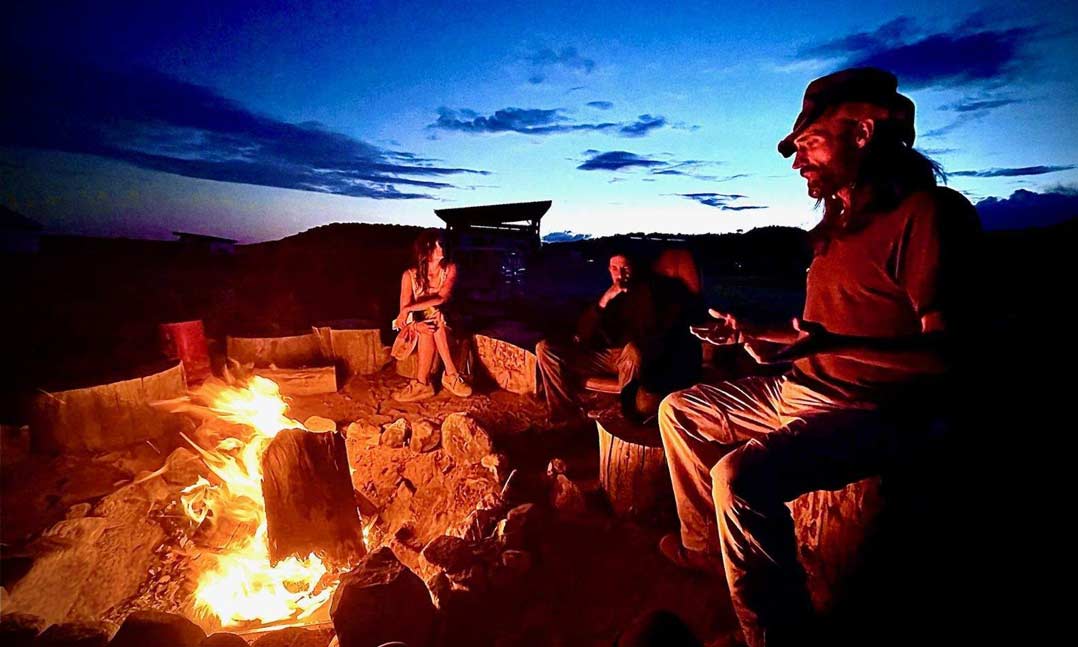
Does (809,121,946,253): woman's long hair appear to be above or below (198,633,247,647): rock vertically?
above

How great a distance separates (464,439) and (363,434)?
1299 mm

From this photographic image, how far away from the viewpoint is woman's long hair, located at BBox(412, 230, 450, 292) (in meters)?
6.43

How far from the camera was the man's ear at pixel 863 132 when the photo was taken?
7.50 feet

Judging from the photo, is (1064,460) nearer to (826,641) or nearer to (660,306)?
(826,641)

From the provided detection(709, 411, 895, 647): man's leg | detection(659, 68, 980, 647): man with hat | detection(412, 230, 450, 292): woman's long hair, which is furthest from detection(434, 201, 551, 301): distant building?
detection(709, 411, 895, 647): man's leg

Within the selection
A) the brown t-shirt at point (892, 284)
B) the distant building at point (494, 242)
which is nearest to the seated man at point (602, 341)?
the brown t-shirt at point (892, 284)

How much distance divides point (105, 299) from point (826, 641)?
46.6 feet

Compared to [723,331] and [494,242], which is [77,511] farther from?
[494,242]

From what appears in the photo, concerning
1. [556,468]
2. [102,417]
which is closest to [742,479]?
[556,468]

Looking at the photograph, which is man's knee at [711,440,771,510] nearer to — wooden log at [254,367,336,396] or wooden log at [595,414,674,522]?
wooden log at [595,414,674,522]

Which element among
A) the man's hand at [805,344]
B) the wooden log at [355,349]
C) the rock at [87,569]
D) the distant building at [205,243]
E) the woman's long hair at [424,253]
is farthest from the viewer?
the distant building at [205,243]

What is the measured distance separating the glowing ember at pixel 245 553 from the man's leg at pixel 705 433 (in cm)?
259

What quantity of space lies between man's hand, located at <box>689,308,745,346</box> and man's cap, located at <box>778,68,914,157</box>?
1112 millimetres

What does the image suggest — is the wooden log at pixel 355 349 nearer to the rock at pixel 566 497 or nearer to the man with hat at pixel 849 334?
the rock at pixel 566 497
